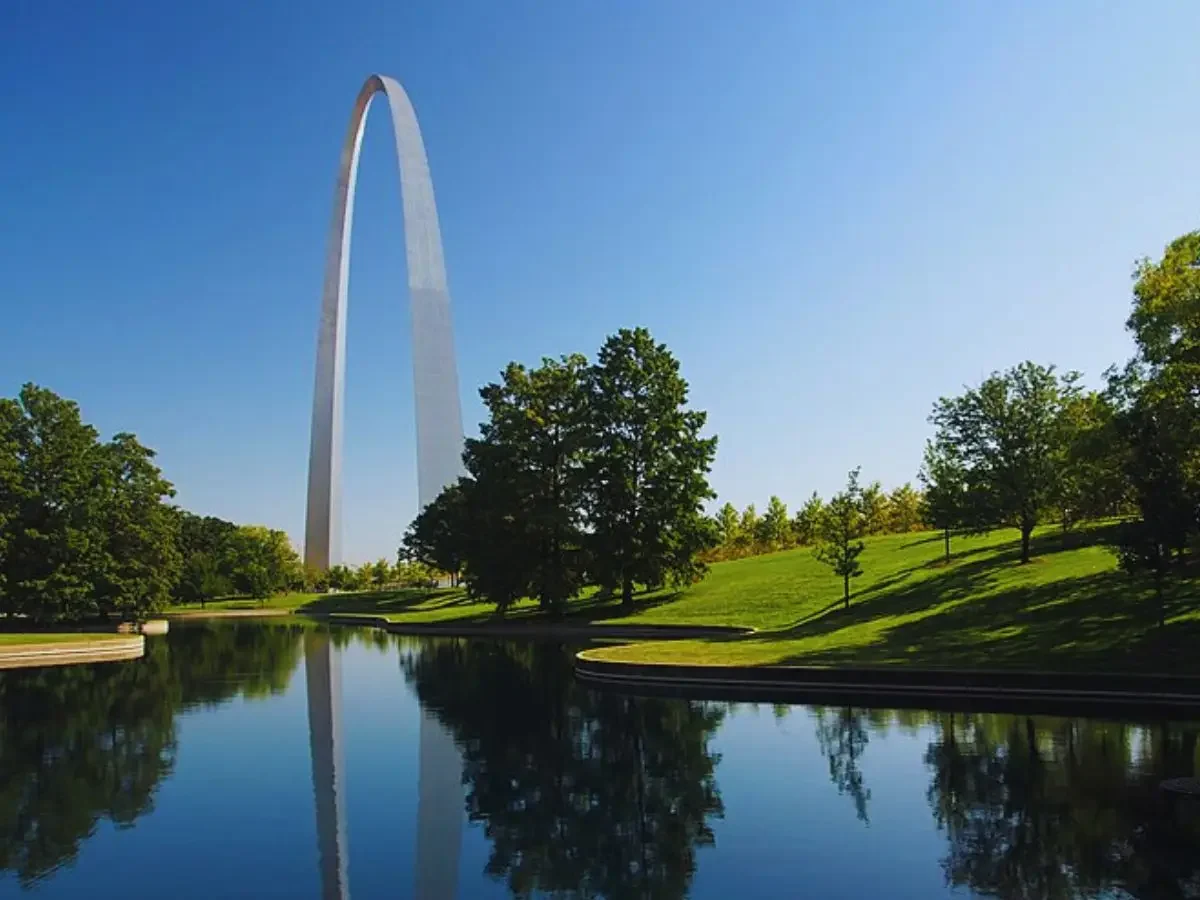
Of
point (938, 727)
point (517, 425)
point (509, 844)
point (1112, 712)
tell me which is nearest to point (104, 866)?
point (509, 844)

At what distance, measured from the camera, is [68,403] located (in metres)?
51.5

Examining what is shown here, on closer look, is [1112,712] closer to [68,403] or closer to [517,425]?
[517,425]

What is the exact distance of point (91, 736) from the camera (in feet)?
60.0

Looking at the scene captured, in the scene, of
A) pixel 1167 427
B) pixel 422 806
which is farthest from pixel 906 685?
pixel 422 806

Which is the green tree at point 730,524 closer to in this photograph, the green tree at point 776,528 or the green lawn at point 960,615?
the green tree at point 776,528

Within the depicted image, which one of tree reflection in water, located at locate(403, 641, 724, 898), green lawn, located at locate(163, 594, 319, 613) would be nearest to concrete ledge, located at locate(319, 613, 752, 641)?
tree reflection in water, located at locate(403, 641, 724, 898)

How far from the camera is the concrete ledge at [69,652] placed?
3309 centimetres

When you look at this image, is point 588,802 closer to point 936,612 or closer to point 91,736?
point 91,736

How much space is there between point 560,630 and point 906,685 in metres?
23.8

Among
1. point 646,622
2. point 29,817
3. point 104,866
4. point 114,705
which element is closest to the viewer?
point 104,866

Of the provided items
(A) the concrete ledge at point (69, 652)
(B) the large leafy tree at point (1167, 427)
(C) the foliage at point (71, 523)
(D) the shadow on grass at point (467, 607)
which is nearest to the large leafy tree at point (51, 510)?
(C) the foliage at point (71, 523)

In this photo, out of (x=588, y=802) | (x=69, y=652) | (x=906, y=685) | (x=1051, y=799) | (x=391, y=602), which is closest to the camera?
(x=1051, y=799)

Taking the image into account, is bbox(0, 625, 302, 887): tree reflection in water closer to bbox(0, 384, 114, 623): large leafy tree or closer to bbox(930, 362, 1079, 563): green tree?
bbox(0, 384, 114, 623): large leafy tree

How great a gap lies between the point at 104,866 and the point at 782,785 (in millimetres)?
8054
